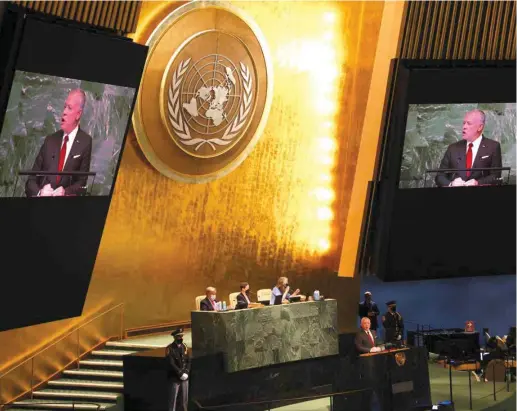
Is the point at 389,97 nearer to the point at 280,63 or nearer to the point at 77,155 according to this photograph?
the point at 280,63

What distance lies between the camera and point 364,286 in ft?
67.7

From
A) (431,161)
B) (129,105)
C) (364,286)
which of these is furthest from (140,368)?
(364,286)

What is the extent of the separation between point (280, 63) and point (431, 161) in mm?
3134

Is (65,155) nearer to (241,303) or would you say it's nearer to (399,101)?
(241,303)

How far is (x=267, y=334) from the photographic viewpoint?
15.2 meters

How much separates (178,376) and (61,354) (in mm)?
3094

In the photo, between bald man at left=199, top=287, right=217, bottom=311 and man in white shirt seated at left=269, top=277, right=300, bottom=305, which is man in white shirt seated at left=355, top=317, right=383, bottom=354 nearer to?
man in white shirt seated at left=269, top=277, right=300, bottom=305

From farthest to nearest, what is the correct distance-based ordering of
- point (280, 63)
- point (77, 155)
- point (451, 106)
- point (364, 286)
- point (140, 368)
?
point (364, 286) < point (280, 63) < point (451, 106) < point (140, 368) < point (77, 155)

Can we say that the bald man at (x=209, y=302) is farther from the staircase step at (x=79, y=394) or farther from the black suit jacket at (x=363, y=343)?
the black suit jacket at (x=363, y=343)

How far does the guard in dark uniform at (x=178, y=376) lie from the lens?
13.7 metres

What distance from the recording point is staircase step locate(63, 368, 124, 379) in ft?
51.6

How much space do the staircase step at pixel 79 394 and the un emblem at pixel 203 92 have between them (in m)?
3.84

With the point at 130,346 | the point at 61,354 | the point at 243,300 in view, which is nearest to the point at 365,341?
the point at 243,300

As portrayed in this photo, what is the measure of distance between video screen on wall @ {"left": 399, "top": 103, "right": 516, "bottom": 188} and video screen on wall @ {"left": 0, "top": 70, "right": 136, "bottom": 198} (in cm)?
501
